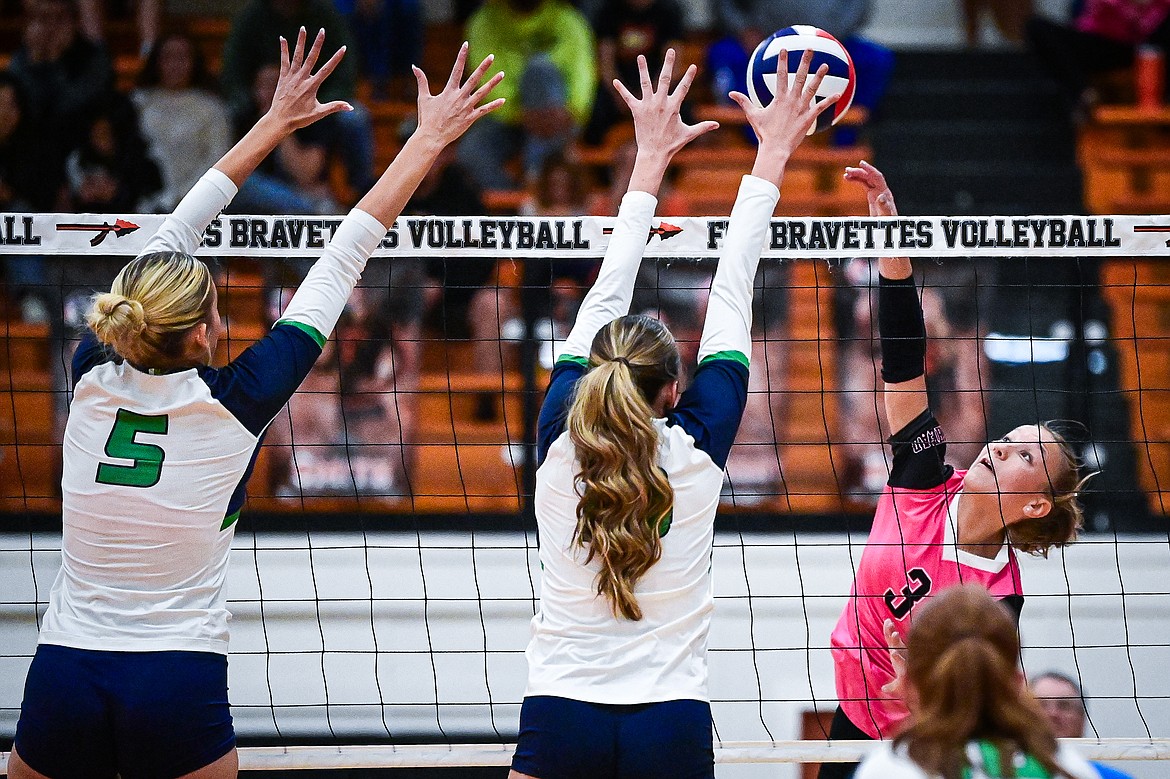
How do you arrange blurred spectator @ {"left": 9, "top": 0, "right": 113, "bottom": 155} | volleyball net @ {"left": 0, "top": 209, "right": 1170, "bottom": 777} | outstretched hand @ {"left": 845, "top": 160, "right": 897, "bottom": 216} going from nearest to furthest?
outstretched hand @ {"left": 845, "top": 160, "right": 897, "bottom": 216}
volleyball net @ {"left": 0, "top": 209, "right": 1170, "bottom": 777}
blurred spectator @ {"left": 9, "top": 0, "right": 113, "bottom": 155}

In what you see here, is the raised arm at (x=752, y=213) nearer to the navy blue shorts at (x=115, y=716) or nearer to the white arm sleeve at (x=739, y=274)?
the white arm sleeve at (x=739, y=274)

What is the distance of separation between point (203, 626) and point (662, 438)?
108 cm

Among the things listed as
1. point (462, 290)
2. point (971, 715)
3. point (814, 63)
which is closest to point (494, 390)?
point (462, 290)

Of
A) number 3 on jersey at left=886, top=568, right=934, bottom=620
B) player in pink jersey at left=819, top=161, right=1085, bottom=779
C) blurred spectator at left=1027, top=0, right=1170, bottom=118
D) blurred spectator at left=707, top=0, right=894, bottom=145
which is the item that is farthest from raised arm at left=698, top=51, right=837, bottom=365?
blurred spectator at left=1027, top=0, right=1170, bottom=118

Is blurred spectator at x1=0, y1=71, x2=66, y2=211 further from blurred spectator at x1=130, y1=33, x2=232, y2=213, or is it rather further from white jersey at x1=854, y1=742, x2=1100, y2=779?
white jersey at x1=854, y1=742, x2=1100, y2=779

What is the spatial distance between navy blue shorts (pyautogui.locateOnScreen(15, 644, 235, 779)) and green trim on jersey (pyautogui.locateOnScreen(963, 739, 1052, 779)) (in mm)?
1636

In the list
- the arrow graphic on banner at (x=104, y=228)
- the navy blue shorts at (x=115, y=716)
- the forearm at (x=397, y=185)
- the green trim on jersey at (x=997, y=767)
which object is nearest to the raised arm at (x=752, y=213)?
the forearm at (x=397, y=185)

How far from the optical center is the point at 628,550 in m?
2.44

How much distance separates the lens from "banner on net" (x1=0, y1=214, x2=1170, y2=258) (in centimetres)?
354

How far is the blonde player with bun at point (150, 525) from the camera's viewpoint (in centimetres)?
262

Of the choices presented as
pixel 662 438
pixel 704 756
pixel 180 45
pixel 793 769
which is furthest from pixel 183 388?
pixel 180 45

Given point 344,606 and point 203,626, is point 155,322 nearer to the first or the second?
point 203,626

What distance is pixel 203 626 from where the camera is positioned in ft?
8.89

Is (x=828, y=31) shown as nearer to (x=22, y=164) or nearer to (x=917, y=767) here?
(x=22, y=164)
